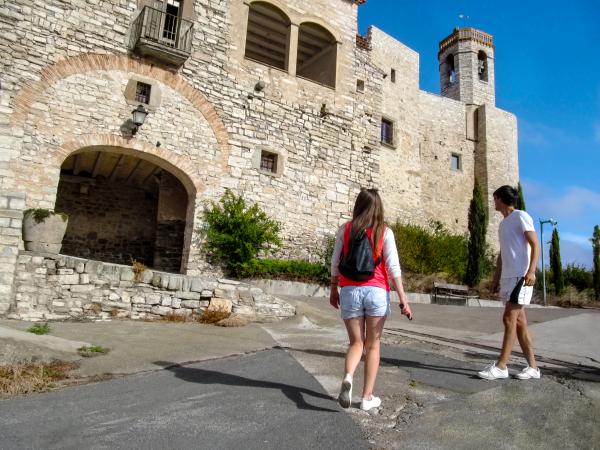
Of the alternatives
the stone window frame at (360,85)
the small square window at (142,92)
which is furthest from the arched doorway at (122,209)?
the stone window frame at (360,85)

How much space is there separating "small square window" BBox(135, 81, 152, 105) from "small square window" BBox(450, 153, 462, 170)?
1924 centimetres

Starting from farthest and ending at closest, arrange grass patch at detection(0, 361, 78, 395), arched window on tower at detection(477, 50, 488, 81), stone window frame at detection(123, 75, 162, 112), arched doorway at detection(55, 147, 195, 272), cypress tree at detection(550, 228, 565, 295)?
arched window on tower at detection(477, 50, 488, 81) < cypress tree at detection(550, 228, 565, 295) < arched doorway at detection(55, 147, 195, 272) < stone window frame at detection(123, 75, 162, 112) < grass patch at detection(0, 361, 78, 395)

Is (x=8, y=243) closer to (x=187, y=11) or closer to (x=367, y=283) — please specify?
(x=367, y=283)

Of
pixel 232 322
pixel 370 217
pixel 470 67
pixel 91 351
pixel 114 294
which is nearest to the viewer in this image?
pixel 370 217

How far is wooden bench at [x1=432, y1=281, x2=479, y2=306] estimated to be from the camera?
13.5 meters

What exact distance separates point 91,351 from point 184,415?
2347 mm

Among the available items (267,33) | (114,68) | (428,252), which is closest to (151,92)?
(114,68)

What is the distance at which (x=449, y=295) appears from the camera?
13.9m

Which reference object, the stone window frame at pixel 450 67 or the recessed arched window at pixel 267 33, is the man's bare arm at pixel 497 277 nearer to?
the recessed arched window at pixel 267 33

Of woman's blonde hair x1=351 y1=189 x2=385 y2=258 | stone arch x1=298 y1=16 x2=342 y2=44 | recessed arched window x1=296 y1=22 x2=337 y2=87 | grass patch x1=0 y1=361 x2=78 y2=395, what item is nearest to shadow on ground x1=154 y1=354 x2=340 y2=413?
grass patch x1=0 y1=361 x2=78 y2=395

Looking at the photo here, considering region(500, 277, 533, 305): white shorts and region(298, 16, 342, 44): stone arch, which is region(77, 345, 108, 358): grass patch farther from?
region(298, 16, 342, 44): stone arch

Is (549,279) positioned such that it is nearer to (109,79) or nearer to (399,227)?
(399,227)

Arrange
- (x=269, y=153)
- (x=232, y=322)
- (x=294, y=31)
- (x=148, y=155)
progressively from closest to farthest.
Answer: (x=232, y=322) < (x=148, y=155) < (x=269, y=153) < (x=294, y=31)

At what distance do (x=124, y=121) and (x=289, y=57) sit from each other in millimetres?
5606
